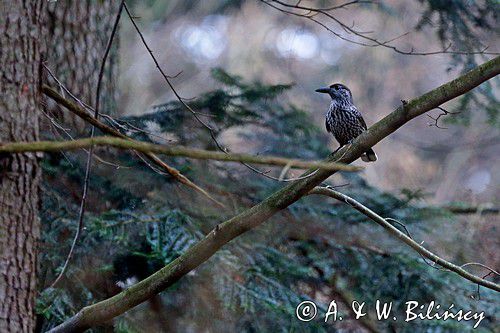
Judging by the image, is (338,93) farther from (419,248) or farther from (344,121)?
(419,248)

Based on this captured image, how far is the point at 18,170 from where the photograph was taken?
10.7 feet

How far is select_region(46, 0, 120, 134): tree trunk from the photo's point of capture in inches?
243

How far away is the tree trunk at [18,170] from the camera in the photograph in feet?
10.6

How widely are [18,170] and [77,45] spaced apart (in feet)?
10.5

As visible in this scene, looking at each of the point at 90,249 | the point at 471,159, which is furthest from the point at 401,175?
the point at 90,249

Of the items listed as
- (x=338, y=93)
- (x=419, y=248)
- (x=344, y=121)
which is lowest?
(x=419, y=248)

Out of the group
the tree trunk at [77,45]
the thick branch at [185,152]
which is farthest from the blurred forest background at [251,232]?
the thick branch at [185,152]

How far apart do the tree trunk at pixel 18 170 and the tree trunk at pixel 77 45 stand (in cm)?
269

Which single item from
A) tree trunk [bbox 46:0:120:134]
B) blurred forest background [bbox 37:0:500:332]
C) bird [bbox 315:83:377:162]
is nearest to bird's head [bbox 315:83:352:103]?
bird [bbox 315:83:377:162]

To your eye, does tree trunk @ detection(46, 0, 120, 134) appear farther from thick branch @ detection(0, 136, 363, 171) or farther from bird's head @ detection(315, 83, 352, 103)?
thick branch @ detection(0, 136, 363, 171)

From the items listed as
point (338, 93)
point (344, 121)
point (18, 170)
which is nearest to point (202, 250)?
point (18, 170)

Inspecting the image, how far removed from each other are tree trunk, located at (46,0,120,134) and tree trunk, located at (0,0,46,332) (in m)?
2.69

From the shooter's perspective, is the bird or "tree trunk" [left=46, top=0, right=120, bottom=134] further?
"tree trunk" [left=46, top=0, right=120, bottom=134]

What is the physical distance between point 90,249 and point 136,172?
0.69m
